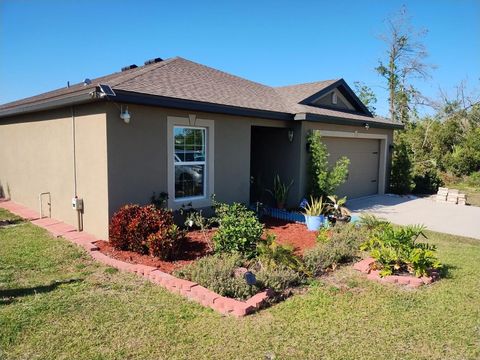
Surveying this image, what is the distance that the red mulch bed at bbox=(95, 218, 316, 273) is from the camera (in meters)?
5.76

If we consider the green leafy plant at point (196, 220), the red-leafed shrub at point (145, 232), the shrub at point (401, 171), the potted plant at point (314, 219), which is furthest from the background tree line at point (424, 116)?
the red-leafed shrub at point (145, 232)

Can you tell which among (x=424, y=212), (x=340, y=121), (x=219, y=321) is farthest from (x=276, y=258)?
(x=424, y=212)

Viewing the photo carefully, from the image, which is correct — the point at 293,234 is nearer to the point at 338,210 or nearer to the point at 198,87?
the point at 338,210

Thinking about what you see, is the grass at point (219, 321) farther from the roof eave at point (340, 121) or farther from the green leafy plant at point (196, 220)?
the roof eave at point (340, 121)

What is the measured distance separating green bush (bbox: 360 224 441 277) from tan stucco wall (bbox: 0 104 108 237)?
16.9ft

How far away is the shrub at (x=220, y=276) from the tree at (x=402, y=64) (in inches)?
1139

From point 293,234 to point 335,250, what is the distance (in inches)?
80.2

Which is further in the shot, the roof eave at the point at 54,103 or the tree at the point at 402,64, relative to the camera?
the tree at the point at 402,64

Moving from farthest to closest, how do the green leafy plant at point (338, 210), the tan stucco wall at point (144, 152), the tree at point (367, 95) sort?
the tree at point (367, 95) < the green leafy plant at point (338, 210) < the tan stucco wall at point (144, 152)

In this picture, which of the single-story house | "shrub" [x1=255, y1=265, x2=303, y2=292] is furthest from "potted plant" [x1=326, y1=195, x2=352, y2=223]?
"shrub" [x1=255, y1=265, x2=303, y2=292]

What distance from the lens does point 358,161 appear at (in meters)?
13.5

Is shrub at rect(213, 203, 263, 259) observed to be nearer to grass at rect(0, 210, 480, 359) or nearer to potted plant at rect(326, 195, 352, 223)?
grass at rect(0, 210, 480, 359)

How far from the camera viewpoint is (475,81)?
104ft

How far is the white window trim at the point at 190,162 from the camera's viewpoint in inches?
297
